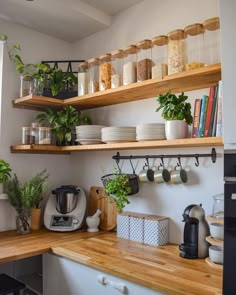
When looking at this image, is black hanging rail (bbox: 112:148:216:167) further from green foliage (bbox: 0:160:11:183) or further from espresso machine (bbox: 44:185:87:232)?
green foliage (bbox: 0:160:11:183)

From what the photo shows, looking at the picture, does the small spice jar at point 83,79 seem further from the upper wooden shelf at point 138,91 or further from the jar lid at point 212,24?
the jar lid at point 212,24

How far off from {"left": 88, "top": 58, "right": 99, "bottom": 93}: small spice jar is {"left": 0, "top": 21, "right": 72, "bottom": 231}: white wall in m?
0.58

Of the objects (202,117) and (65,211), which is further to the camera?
(65,211)

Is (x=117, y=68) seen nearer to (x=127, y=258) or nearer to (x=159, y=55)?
(x=159, y=55)

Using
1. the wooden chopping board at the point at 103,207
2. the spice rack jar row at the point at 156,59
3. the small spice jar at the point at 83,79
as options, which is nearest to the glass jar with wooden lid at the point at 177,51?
the spice rack jar row at the point at 156,59

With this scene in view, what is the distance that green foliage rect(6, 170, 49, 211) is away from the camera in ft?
7.48

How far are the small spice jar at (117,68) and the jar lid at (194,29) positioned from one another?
1.68ft

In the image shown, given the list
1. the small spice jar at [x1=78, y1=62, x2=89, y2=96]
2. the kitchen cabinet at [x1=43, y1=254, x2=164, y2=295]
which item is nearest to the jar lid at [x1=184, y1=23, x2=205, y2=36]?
the small spice jar at [x1=78, y1=62, x2=89, y2=96]

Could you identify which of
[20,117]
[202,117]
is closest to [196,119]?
[202,117]

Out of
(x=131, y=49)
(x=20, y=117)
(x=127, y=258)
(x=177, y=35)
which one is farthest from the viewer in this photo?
(x=20, y=117)

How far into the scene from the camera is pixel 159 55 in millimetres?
2082

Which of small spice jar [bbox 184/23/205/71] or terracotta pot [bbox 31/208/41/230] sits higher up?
small spice jar [bbox 184/23/205/71]

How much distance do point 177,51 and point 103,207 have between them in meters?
1.31

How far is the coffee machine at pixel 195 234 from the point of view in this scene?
1687 millimetres
